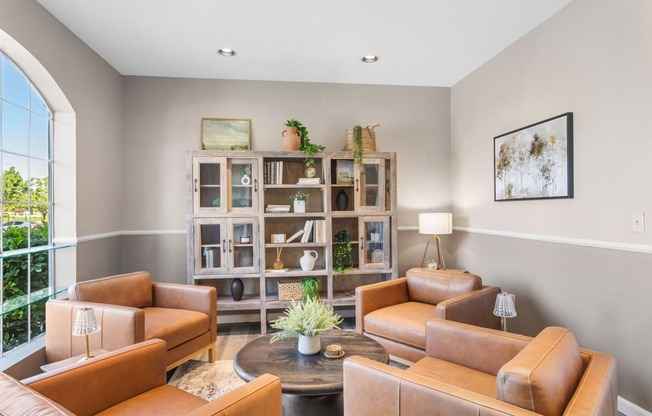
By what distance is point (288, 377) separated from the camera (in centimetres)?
180

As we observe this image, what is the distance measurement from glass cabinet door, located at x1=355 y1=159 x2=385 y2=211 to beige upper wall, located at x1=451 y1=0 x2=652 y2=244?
1106 mm

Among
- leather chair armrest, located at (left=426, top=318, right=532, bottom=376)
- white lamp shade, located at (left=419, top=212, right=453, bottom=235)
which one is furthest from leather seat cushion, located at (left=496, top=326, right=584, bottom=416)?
white lamp shade, located at (left=419, top=212, right=453, bottom=235)

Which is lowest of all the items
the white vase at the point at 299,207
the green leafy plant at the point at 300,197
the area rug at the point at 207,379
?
the area rug at the point at 207,379

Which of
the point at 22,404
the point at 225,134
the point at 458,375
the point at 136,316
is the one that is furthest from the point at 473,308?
the point at 225,134

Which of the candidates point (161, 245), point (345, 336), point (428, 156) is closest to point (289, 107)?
point (428, 156)

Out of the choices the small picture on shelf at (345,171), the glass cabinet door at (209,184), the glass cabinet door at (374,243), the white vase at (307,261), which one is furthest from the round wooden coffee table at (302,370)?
the small picture on shelf at (345,171)

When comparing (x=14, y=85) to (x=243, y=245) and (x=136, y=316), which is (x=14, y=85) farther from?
(x=243, y=245)

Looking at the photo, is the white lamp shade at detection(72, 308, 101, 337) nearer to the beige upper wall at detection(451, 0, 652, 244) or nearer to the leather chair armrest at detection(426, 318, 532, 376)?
the leather chair armrest at detection(426, 318, 532, 376)

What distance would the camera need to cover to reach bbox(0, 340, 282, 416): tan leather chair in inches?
46.8

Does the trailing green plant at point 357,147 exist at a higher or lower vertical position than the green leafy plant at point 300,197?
higher

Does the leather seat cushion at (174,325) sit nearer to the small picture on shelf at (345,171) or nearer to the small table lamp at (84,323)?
the small table lamp at (84,323)

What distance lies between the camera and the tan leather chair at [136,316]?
224 cm

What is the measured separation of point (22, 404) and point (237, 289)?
2.57 m

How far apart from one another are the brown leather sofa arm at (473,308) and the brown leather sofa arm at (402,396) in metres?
1.09
